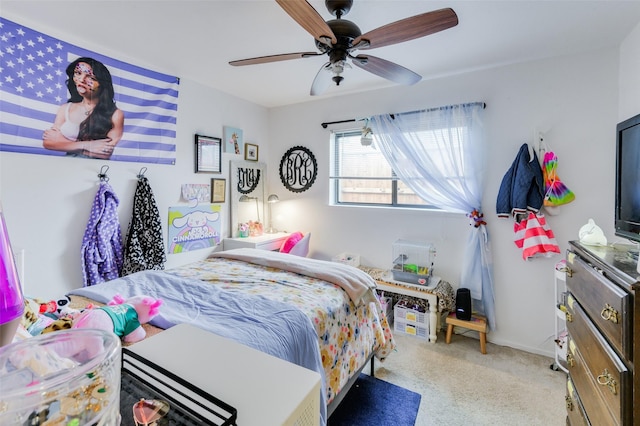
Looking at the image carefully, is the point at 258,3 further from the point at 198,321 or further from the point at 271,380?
the point at 271,380

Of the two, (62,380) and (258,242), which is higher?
(62,380)

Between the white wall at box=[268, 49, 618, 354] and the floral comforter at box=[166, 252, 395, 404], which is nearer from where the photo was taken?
the floral comforter at box=[166, 252, 395, 404]

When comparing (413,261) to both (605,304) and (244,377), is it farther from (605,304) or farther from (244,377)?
(244,377)

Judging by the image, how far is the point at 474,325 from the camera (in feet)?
8.27

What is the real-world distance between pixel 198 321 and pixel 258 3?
179cm

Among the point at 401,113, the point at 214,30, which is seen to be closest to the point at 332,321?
the point at 214,30

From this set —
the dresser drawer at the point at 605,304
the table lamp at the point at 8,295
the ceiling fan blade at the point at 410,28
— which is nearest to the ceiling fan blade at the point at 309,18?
the ceiling fan blade at the point at 410,28

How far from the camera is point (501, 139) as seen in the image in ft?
8.50

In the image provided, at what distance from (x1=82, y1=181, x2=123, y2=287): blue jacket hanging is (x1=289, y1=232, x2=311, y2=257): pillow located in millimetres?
1695

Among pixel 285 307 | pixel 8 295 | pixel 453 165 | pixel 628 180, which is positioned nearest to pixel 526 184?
pixel 453 165

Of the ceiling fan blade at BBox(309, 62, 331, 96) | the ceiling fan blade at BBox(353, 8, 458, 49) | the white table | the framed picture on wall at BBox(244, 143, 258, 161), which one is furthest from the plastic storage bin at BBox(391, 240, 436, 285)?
the framed picture on wall at BBox(244, 143, 258, 161)

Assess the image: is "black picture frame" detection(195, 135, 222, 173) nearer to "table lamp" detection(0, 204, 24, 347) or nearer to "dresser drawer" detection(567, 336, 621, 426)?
"table lamp" detection(0, 204, 24, 347)

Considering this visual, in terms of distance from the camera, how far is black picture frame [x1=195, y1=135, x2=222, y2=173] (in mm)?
3123

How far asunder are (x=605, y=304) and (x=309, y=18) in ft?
5.24
